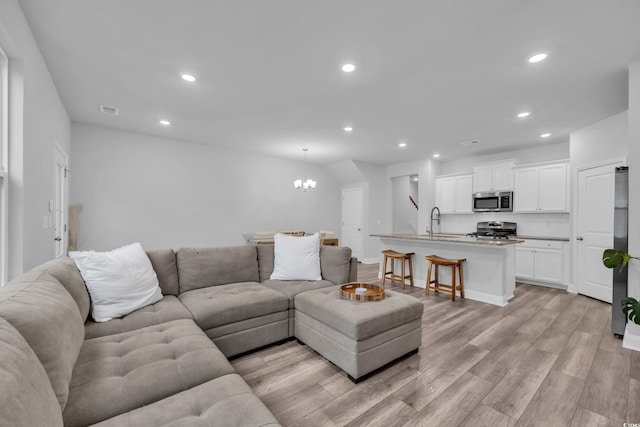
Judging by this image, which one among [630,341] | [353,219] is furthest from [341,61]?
[353,219]

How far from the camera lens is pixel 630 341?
2541mm

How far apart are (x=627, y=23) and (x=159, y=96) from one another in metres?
4.42

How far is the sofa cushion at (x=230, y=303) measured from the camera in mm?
2168

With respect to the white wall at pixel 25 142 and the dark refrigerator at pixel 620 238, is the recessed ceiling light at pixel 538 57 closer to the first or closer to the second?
the dark refrigerator at pixel 620 238

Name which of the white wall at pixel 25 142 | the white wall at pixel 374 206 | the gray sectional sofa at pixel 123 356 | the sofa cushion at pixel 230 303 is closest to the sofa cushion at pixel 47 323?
the gray sectional sofa at pixel 123 356

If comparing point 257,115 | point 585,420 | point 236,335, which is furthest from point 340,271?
point 257,115

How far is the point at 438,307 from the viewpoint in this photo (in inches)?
141

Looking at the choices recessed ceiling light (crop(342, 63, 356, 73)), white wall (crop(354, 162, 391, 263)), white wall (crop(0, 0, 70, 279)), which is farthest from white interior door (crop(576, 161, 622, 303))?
white wall (crop(0, 0, 70, 279))

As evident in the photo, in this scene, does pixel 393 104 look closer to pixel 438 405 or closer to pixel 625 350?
pixel 438 405

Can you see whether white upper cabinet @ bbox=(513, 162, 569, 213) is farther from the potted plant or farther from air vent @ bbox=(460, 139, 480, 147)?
the potted plant

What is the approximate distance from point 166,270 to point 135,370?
1.37m

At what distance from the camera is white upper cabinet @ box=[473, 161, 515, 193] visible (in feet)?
17.8

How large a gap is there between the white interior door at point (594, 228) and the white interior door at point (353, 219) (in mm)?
4211

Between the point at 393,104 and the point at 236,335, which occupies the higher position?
the point at 393,104
